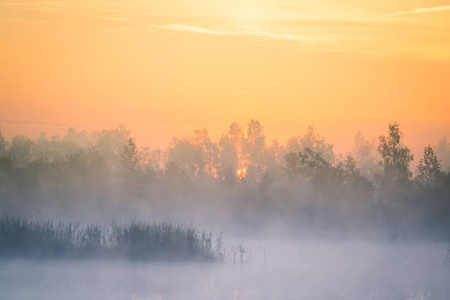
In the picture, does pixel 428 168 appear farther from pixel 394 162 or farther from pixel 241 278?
pixel 241 278

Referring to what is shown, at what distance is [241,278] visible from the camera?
886 inches

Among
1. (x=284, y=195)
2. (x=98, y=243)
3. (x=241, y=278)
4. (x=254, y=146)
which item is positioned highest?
(x=254, y=146)

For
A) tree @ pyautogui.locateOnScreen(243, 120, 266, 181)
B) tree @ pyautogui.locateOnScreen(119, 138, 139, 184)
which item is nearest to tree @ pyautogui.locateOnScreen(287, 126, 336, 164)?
tree @ pyautogui.locateOnScreen(243, 120, 266, 181)

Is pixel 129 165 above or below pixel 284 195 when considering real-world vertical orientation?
above

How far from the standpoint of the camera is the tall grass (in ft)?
78.2

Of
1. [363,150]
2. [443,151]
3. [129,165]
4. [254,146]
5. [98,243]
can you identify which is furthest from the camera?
[443,151]

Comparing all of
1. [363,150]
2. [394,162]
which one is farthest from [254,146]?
[394,162]

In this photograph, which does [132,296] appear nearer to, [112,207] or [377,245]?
[377,245]

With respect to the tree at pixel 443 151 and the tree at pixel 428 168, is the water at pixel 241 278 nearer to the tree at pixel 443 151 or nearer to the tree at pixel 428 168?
the tree at pixel 428 168

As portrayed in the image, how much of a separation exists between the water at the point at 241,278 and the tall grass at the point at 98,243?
51cm

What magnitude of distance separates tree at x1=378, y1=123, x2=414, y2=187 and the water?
41.8 feet

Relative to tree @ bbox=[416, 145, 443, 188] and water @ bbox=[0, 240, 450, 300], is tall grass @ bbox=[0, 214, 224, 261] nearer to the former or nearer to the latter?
water @ bbox=[0, 240, 450, 300]

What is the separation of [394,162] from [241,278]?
23.4 m

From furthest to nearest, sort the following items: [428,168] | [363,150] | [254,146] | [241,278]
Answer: [363,150] → [254,146] → [428,168] → [241,278]
